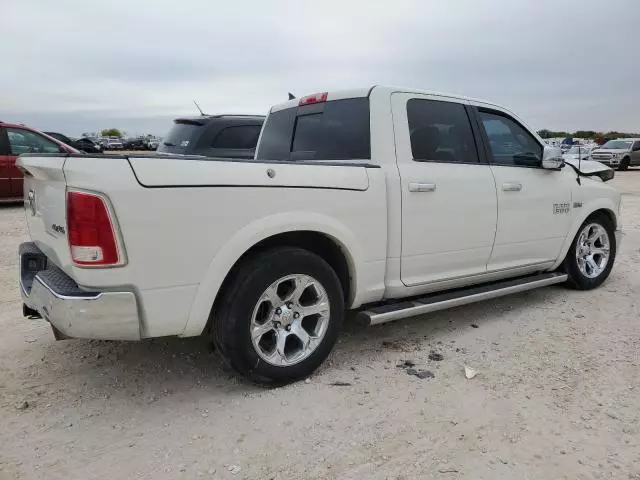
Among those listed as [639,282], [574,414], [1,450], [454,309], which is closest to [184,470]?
[1,450]

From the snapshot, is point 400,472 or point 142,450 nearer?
point 400,472

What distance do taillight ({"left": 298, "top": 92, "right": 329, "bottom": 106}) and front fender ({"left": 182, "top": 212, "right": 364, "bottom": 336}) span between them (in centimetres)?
122

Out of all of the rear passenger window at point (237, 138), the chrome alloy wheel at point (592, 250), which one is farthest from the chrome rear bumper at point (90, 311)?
the rear passenger window at point (237, 138)

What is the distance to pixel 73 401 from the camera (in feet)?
10.1

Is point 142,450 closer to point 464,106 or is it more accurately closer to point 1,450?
point 1,450

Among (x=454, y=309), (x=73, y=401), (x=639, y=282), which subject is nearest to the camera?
(x=73, y=401)

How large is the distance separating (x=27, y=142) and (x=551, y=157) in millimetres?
10292

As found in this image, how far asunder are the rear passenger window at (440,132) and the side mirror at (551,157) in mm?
766

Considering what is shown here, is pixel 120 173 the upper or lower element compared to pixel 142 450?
upper

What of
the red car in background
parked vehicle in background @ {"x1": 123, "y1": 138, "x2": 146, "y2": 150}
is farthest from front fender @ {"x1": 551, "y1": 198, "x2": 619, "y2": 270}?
parked vehicle in background @ {"x1": 123, "y1": 138, "x2": 146, "y2": 150}

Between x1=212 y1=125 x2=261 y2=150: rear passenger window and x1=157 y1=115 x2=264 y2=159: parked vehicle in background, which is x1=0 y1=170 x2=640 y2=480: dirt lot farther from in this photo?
x1=212 y1=125 x2=261 y2=150: rear passenger window

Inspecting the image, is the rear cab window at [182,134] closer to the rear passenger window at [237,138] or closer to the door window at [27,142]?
the rear passenger window at [237,138]

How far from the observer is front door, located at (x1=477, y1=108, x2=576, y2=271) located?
14.2 ft

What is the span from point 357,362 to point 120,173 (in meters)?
1.99
